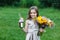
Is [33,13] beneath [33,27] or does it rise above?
above

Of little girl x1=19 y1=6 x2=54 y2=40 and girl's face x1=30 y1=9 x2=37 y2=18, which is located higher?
girl's face x1=30 y1=9 x2=37 y2=18

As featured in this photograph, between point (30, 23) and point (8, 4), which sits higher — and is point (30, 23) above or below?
above

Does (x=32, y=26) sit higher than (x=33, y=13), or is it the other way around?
(x=33, y=13)

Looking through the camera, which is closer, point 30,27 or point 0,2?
point 30,27

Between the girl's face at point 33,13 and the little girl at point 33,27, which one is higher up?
the girl's face at point 33,13

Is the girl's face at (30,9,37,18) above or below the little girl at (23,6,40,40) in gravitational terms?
above

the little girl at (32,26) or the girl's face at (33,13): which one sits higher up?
the girl's face at (33,13)

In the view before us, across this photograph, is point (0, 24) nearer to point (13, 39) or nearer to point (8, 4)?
point (13, 39)

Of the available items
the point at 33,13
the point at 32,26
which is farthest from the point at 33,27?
the point at 33,13

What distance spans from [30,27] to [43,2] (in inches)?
452

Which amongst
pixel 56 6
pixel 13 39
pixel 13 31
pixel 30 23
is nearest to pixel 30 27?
pixel 30 23

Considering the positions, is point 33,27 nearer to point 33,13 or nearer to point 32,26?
point 32,26

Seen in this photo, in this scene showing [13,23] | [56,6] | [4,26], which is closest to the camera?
[4,26]

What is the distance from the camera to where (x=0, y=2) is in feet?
55.0
